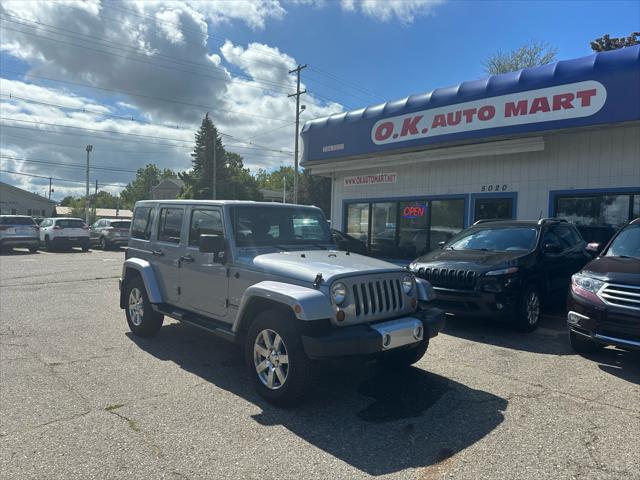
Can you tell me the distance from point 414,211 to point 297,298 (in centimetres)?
1089

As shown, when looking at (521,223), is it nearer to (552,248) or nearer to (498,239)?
(498,239)

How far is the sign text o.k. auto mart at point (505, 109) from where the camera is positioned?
9422 mm

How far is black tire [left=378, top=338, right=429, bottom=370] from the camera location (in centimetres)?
485

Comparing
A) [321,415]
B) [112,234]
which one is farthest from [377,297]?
[112,234]

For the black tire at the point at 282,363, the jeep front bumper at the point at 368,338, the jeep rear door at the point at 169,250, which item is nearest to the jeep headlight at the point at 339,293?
the jeep front bumper at the point at 368,338

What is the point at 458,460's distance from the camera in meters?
3.26

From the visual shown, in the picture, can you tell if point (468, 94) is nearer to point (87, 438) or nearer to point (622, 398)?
point (622, 398)

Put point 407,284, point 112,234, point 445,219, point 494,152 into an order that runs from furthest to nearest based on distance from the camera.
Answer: point 112,234, point 445,219, point 494,152, point 407,284

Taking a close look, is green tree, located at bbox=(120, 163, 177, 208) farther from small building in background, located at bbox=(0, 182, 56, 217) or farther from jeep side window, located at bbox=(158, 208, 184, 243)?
jeep side window, located at bbox=(158, 208, 184, 243)

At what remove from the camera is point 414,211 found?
14.2 meters

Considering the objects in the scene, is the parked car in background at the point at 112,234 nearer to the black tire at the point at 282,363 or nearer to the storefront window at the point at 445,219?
the storefront window at the point at 445,219

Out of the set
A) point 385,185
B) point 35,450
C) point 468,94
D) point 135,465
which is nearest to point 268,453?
point 135,465

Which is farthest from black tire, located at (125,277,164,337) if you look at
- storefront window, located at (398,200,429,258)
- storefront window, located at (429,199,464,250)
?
storefront window, located at (398,200,429,258)

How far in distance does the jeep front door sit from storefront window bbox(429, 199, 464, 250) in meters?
8.71
